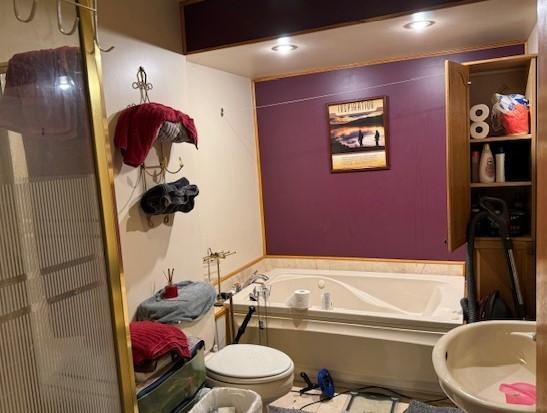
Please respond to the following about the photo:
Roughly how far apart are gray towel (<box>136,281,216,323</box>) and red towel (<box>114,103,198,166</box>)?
0.74m

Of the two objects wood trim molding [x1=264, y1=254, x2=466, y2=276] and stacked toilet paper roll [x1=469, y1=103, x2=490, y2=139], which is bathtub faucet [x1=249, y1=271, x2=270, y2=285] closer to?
wood trim molding [x1=264, y1=254, x2=466, y2=276]

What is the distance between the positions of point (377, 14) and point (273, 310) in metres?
2.03

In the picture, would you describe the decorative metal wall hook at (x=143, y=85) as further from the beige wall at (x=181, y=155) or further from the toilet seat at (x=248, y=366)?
the toilet seat at (x=248, y=366)

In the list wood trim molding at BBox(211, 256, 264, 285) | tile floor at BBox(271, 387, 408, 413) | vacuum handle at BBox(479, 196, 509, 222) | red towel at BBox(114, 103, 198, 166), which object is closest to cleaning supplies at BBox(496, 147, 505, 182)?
vacuum handle at BBox(479, 196, 509, 222)

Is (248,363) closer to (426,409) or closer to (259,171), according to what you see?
(426,409)

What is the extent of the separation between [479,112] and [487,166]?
331 mm

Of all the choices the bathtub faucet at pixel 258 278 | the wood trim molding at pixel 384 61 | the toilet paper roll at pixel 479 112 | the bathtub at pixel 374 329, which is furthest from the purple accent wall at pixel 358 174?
the toilet paper roll at pixel 479 112

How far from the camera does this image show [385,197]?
367cm

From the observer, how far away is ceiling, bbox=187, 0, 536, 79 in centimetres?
241

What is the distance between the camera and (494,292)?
2.58 metres

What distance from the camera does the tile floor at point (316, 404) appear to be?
268cm

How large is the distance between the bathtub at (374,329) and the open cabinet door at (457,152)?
0.60 metres

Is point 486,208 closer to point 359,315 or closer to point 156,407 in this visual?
point 359,315

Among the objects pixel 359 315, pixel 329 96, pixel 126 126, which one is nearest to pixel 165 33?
pixel 126 126
